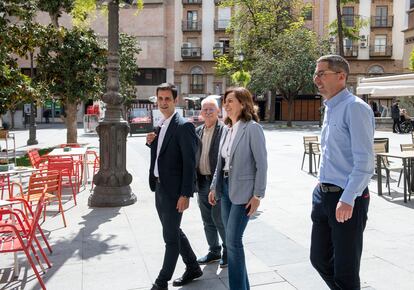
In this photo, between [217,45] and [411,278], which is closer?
[411,278]

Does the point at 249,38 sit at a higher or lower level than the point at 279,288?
higher

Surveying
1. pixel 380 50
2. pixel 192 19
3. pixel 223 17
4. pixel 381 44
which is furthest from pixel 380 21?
pixel 192 19

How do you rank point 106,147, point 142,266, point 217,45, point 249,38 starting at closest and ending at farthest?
point 142,266
point 106,147
point 249,38
point 217,45

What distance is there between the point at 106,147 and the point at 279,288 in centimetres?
455

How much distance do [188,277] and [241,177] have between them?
1262 mm

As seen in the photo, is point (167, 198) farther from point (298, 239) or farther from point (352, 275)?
point (298, 239)

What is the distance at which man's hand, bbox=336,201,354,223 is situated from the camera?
105 inches

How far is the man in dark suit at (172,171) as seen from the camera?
12.2ft

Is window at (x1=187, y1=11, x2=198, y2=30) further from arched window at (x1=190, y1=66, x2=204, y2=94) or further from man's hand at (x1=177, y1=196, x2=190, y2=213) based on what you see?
man's hand at (x1=177, y1=196, x2=190, y2=213)

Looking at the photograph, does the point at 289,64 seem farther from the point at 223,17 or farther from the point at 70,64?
the point at 70,64

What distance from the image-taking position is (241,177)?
3469mm

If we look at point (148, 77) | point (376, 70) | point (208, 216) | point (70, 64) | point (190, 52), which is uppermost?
point (190, 52)

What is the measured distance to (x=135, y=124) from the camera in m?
25.0

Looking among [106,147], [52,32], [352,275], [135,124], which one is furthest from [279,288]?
[135,124]
